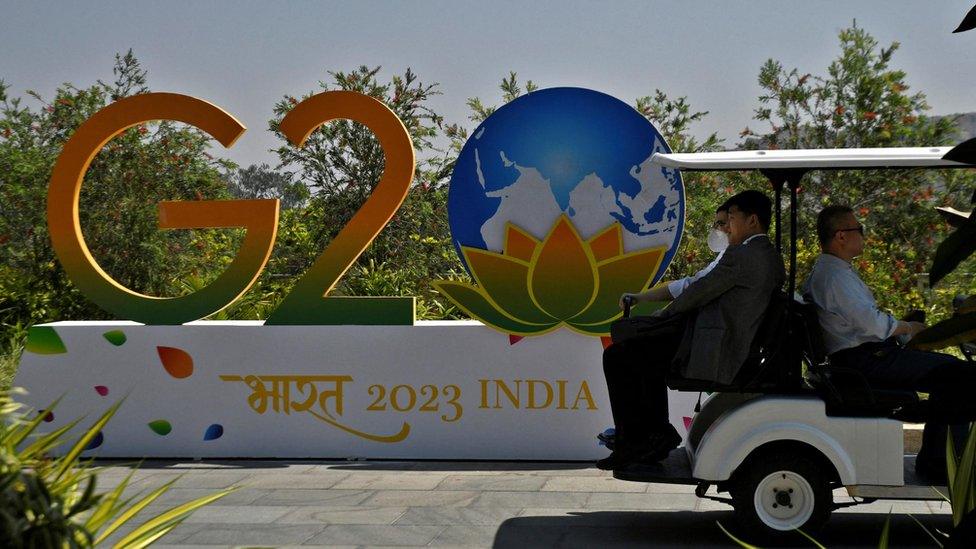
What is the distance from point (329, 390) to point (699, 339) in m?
3.71

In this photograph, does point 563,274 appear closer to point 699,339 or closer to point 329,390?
point 329,390

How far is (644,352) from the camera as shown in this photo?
656 centimetres

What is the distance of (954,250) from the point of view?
2244 mm

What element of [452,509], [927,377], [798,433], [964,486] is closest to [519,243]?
[452,509]

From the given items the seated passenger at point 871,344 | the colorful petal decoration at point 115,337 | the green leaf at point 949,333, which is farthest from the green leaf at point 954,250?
the colorful petal decoration at point 115,337

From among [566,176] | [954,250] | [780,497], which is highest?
[566,176]

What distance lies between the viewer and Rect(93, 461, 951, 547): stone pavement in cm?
669

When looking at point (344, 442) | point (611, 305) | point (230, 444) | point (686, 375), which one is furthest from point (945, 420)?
point (230, 444)

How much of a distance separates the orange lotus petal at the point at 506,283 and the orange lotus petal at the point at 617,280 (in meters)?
0.29

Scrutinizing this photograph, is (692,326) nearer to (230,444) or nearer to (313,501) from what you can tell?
(313,501)

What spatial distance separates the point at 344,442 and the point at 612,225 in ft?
8.38

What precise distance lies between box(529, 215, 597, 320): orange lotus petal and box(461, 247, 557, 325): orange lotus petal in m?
0.05

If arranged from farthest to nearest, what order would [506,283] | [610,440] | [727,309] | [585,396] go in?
1. [506,283]
2. [585,396]
3. [610,440]
4. [727,309]

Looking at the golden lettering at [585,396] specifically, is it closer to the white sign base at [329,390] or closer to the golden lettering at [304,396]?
the white sign base at [329,390]
